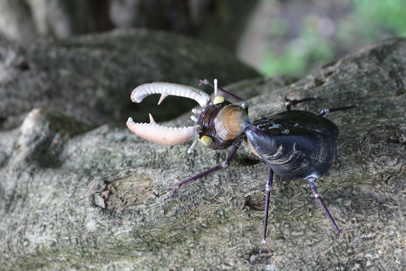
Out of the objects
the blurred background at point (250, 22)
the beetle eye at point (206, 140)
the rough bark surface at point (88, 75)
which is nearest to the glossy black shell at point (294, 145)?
the beetle eye at point (206, 140)

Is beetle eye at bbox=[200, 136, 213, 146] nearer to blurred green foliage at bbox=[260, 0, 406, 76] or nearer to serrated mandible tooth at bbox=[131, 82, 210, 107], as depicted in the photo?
serrated mandible tooth at bbox=[131, 82, 210, 107]

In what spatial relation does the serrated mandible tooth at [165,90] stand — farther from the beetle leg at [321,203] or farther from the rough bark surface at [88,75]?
the rough bark surface at [88,75]

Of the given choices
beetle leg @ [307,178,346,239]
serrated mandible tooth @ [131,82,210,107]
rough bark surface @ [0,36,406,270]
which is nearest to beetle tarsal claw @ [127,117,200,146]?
serrated mandible tooth @ [131,82,210,107]

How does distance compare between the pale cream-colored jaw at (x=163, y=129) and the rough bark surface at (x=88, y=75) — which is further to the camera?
the rough bark surface at (x=88, y=75)

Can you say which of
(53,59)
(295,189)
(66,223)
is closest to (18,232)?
(66,223)

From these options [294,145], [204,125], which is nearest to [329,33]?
[294,145]
